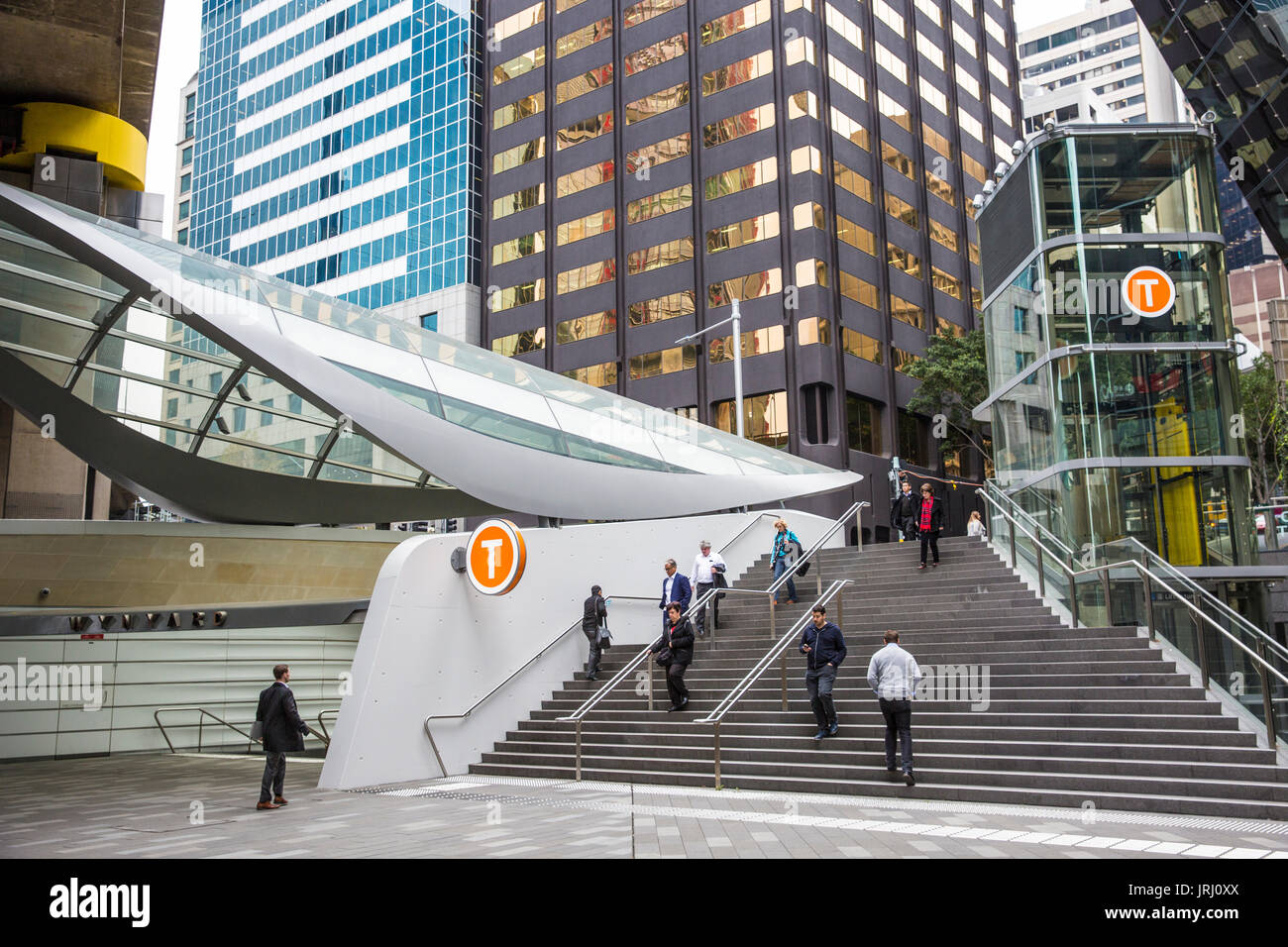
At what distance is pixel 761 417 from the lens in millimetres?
44250

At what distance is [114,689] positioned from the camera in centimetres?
2112

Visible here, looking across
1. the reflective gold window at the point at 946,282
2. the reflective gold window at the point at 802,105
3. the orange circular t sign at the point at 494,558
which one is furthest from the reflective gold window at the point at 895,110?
the orange circular t sign at the point at 494,558

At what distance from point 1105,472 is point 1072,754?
733 cm

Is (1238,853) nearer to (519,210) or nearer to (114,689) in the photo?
(114,689)

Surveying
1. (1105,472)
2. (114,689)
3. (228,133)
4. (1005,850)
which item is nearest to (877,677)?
(1005,850)

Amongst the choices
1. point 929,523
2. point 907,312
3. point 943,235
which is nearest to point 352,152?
point 907,312

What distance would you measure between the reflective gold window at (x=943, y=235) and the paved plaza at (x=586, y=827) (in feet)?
152

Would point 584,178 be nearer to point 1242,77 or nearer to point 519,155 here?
point 519,155

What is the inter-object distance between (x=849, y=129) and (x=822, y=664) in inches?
1598

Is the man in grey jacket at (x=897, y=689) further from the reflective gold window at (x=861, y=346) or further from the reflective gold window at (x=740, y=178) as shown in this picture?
the reflective gold window at (x=740, y=178)

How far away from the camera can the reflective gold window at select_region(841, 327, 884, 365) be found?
146 feet

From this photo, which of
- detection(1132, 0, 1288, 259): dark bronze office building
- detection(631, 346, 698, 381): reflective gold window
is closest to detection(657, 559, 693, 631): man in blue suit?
detection(1132, 0, 1288, 259): dark bronze office building

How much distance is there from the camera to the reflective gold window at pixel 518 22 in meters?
55.1

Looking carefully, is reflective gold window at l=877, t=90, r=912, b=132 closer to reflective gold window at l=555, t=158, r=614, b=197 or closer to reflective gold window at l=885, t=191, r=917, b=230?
reflective gold window at l=885, t=191, r=917, b=230
